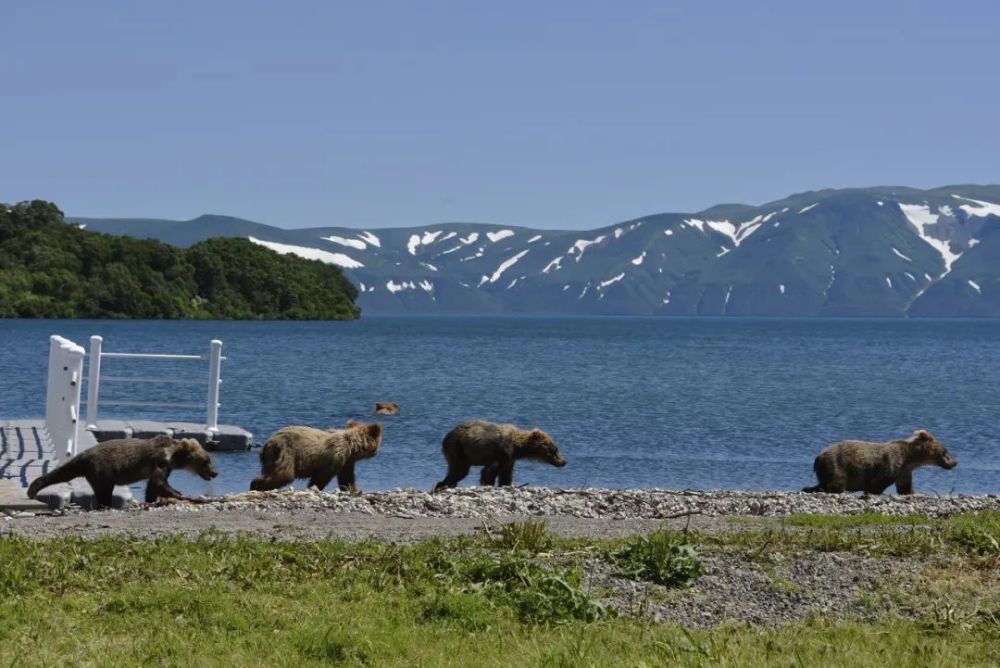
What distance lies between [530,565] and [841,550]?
2910 mm

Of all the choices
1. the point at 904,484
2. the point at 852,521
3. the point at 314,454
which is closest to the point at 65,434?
the point at 314,454

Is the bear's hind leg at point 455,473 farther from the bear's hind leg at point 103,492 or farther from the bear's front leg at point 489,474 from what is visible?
the bear's hind leg at point 103,492

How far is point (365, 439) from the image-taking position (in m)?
18.7

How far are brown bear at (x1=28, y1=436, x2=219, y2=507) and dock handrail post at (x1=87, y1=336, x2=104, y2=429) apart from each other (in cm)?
817

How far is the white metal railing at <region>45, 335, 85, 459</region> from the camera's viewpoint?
19.2 meters

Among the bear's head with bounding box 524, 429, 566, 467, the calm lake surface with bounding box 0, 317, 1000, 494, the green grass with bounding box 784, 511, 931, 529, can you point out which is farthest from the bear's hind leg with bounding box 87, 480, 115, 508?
the green grass with bounding box 784, 511, 931, 529

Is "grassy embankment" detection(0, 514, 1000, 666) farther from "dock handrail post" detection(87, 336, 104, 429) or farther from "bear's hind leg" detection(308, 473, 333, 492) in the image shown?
"dock handrail post" detection(87, 336, 104, 429)

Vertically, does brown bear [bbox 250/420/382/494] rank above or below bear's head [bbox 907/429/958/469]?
below

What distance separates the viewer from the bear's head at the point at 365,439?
18.6 meters

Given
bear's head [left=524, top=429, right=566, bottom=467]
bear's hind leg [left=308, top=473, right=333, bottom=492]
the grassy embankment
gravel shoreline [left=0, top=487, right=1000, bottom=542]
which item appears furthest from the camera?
bear's head [left=524, top=429, right=566, bottom=467]

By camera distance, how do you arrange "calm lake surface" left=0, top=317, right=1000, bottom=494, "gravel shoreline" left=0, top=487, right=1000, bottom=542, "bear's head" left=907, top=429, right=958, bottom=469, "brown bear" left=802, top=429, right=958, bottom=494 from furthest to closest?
"calm lake surface" left=0, top=317, right=1000, bottom=494, "bear's head" left=907, top=429, right=958, bottom=469, "brown bear" left=802, top=429, right=958, bottom=494, "gravel shoreline" left=0, top=487, right=1000, bottom=542

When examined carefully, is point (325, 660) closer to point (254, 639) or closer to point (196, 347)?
point (254, 639)

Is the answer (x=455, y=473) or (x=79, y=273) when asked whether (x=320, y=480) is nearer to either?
(x=455, y=473)

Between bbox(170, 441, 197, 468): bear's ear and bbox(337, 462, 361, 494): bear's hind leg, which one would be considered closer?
bbox(170, 441, 197, 468): bear's ear
